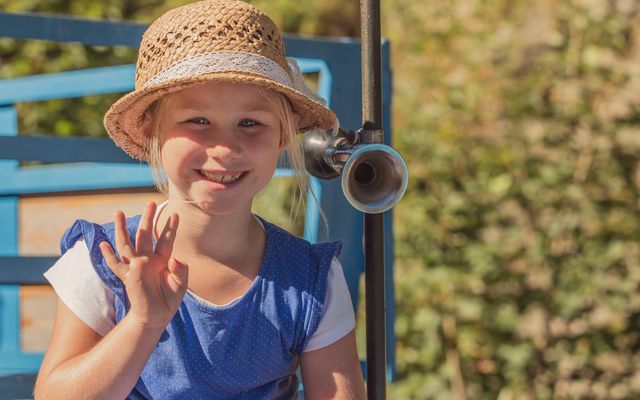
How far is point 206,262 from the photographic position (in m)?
1.86

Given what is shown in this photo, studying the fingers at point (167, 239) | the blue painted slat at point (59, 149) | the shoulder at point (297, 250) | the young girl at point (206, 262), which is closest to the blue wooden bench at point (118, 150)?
the blue painted slat at point (59, 149)

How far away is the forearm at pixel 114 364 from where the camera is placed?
5.30 feet

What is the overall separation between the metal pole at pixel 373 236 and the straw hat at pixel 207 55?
12 centimetres

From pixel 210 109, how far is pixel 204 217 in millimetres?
207

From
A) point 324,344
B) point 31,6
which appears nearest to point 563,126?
point 324,344

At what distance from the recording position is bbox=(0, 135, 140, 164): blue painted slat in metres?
2.37

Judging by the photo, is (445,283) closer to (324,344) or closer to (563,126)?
(563,126)

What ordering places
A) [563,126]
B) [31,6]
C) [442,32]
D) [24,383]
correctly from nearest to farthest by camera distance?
[24,383] → [563,126] → [442,32] → [31,6]

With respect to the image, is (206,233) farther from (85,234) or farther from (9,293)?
(9,293)

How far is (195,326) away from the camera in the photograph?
182 cm

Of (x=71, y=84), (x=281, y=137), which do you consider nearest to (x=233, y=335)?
(x=281, y=137)

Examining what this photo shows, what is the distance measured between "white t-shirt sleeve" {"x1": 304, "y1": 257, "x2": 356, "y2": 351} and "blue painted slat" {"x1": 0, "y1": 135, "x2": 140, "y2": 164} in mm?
757

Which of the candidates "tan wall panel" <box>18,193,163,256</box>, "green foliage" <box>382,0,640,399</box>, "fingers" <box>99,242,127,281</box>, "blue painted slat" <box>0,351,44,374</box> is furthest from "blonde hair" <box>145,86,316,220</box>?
"green foliage" <box>382,0,640,399</box>

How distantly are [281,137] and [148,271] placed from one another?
390mm
